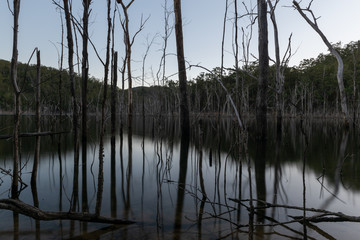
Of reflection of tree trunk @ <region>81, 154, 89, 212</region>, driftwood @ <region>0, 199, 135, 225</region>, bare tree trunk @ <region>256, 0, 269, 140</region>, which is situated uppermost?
bare tree trunk @ <region>256, 0, 269, 140</region>

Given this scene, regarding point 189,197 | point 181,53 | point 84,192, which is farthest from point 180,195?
point 181,53

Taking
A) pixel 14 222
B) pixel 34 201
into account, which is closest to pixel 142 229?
pixel 14 222

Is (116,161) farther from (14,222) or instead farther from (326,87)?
(326,87)

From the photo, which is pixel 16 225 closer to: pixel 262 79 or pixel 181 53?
pixel 262 79

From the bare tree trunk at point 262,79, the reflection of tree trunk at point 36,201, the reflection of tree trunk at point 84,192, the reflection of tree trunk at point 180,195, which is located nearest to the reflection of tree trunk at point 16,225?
the reflection of tree trunk at point 36,201

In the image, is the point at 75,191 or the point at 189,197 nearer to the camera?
the point at 189,197

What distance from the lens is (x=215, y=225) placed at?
3021 millimetres

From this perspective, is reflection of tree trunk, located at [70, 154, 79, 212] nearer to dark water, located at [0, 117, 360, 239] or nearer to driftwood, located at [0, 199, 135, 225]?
dark water, located at [0, 117, 360, 239]

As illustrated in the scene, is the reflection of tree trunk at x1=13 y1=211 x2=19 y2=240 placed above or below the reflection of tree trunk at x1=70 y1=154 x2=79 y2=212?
above

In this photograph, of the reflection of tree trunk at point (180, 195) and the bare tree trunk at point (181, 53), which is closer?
the reflection of tree trunk at point (180, 195)

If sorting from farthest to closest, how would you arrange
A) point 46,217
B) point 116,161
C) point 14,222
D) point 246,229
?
point 116,161 → point 14,222 → point 246,229 → point 46,217

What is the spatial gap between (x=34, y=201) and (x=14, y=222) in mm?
1016

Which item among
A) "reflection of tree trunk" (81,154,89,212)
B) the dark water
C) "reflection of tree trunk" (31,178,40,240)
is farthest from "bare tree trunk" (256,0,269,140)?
"reflection of tree trunk" (31,178,40,240)

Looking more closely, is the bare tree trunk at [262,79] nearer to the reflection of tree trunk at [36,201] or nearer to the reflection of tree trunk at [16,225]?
the reflection of tree trunk at [36,201]
